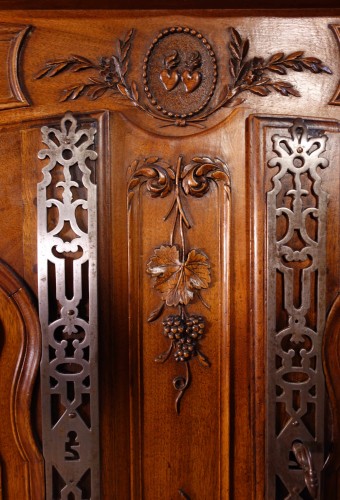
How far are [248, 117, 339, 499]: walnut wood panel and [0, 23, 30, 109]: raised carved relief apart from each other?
45 cm

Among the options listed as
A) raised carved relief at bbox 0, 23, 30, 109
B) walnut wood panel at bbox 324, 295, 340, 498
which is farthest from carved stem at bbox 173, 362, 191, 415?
raised carved relief at bbox 0, 23, 30, 109

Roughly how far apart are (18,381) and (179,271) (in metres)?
0.39

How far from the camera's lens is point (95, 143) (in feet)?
3.02

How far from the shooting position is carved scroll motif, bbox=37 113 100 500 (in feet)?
3.00

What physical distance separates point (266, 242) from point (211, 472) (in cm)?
48

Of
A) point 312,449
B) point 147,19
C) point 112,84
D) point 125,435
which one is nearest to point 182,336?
point 125,435

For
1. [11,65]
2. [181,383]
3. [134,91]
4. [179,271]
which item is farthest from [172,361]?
[11,65]

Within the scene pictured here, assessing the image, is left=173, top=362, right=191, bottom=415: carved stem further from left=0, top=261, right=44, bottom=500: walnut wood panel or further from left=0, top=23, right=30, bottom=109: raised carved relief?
left=0, top=23, right=30, bottom=109: raised carved relief

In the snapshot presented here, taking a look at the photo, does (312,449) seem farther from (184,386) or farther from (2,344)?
(2,344)

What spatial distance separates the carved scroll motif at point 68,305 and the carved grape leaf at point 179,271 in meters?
0.13

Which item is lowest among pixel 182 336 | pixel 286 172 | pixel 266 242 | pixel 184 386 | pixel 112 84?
pixel 184 386

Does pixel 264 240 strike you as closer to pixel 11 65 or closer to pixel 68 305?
pixel 68 305

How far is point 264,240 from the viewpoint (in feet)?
3.03

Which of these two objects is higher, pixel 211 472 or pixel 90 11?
pixel 90 11
